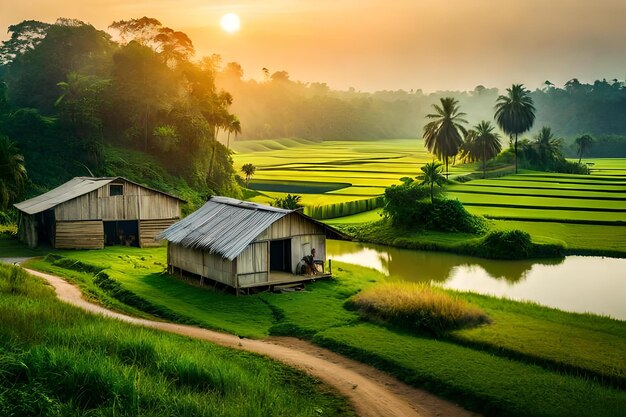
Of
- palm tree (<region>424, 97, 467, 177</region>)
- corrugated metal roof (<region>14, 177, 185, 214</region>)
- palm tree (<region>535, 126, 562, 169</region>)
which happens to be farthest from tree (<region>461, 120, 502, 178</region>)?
corrugated metal roof (<region>14, 177, 185, 214</region>)

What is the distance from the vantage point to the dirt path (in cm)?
1381

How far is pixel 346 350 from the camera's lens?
17.5 m

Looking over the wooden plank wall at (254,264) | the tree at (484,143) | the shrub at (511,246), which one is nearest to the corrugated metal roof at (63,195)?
the wooden plank wall at (254,264)

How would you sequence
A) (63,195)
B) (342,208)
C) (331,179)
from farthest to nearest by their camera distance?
(331,179) → (342,208) → (63,195)

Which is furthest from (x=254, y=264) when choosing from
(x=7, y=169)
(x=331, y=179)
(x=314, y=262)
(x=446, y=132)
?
(x=446, y=132)

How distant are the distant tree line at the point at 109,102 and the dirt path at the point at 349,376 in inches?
1295

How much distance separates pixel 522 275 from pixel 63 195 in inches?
972

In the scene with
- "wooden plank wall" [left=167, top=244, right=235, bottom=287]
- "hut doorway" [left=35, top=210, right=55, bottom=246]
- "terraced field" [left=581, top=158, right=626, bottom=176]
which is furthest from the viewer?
"terraced field" [left=581, top=158, right=626, bottom=176]

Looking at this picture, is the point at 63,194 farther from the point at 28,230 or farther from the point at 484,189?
the point at 484,189

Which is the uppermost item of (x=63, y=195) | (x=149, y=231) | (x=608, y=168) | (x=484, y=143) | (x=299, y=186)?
(x=484, y=143)

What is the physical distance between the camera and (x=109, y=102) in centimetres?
5394

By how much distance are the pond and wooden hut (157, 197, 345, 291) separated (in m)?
5.81

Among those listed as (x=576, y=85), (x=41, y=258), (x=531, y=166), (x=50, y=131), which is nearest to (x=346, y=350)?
(x=41, y=258)

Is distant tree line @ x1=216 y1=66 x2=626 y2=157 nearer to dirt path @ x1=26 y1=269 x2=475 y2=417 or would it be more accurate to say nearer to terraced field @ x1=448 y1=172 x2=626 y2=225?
terraced field @ x1=448 y1=172 x2=626 y2=225
